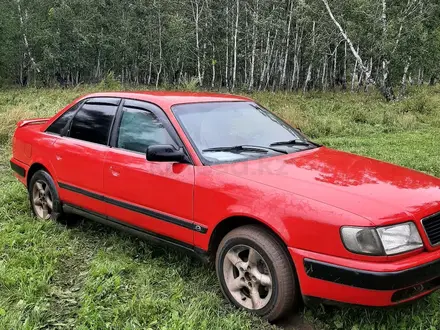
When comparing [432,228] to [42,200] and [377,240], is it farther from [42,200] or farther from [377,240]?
[42,200]

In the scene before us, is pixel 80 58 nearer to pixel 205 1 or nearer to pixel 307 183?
pixel 205 1

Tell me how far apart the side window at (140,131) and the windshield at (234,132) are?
8.1 inches

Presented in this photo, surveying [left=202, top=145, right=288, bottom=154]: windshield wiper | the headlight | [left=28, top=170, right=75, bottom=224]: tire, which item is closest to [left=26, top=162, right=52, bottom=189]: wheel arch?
[left=28, top=170, right=75, bottom=224]: tire

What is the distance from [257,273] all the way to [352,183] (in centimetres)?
91

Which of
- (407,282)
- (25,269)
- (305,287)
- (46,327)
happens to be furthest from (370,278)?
(25,269)

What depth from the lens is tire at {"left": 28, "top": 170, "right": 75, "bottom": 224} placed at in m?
4.83

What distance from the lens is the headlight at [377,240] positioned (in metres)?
2.66

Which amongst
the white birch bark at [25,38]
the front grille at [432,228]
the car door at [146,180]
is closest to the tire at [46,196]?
the car door at [146,180]

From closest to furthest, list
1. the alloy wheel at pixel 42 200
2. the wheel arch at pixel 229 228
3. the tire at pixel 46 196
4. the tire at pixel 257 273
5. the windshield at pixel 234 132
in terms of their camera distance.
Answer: the tire at pixel 257 273
the wheel arch at pixel 229 228
the windshield at pixel 234 132
the tire at pixel 46 196
the alloy wheel at pixel 42 200

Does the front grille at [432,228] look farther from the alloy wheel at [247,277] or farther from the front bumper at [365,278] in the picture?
the alloy wheel at [247,277]

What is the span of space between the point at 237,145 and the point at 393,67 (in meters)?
23.5

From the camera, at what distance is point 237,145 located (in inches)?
149

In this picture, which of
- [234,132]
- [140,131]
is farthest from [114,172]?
[234,132]

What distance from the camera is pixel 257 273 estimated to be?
314 centimetres
